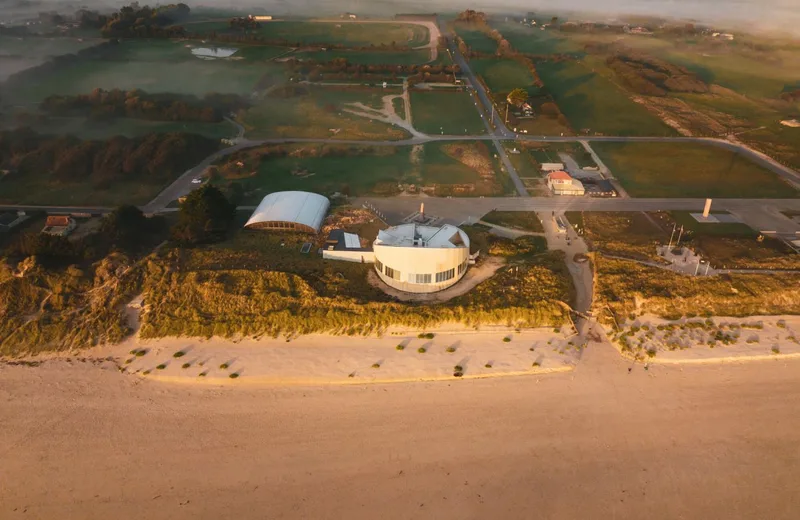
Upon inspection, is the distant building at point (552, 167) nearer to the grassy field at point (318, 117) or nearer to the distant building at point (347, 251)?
the grassy field at point (318, 117)

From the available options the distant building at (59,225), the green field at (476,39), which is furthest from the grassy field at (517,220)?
the green field at (476,39)

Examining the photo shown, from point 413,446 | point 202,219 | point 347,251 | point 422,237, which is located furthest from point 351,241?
point 413,446

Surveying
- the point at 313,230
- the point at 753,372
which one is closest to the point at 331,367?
the point at 313,230

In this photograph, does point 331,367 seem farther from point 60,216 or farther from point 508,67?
point 508,67

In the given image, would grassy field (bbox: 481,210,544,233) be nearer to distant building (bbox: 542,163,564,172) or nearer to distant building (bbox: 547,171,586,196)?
distant building (bbox: 547,171,586,196)

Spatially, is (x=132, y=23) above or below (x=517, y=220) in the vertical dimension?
above

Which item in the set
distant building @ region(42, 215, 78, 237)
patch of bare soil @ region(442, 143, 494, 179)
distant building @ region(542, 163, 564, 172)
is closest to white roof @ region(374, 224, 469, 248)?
patch of bare soil @ region(442, 143, 494, 179)

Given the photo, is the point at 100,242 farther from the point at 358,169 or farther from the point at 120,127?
the point at 120,127
